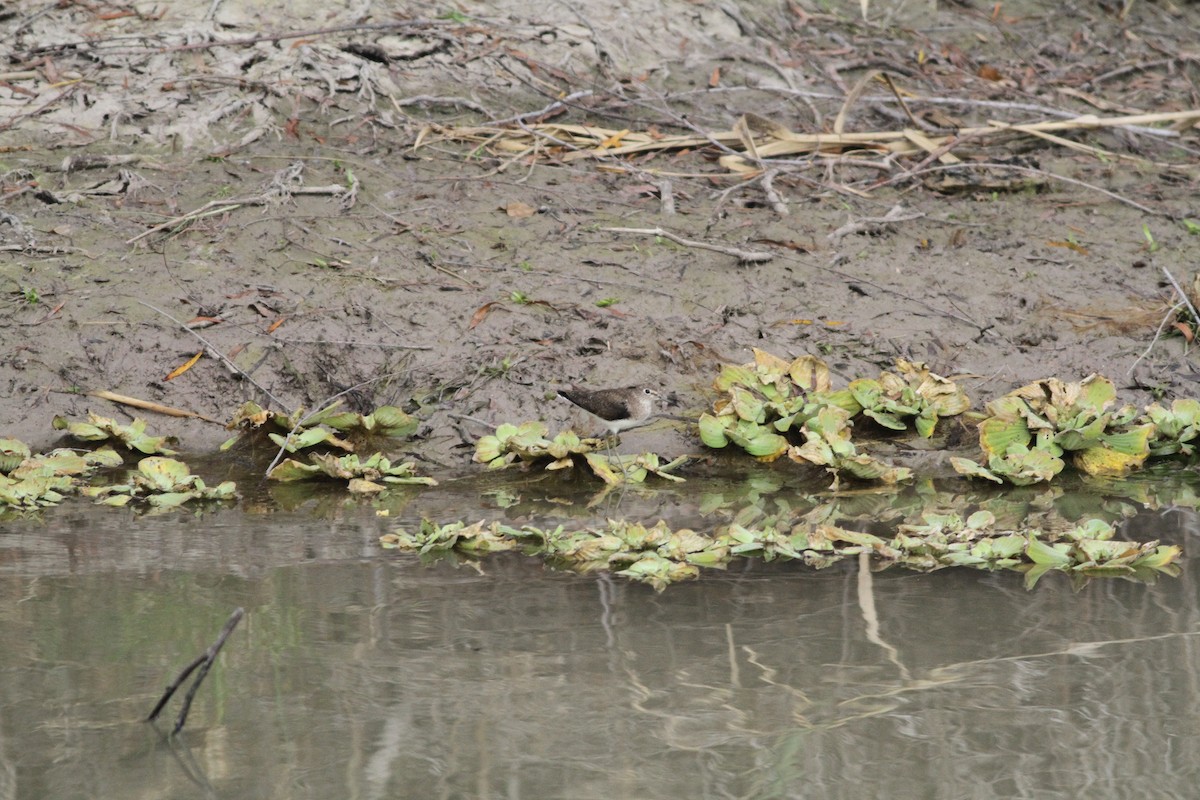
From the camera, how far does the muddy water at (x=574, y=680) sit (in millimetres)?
2115

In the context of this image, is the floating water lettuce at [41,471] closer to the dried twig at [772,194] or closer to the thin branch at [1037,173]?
the dried twig at [772,194]

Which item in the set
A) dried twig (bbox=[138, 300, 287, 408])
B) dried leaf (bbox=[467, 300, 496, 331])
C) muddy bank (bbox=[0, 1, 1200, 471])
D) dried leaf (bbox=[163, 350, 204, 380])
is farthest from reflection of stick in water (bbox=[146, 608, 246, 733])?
dried leaf (bbox=[467, 300, 496, 331])

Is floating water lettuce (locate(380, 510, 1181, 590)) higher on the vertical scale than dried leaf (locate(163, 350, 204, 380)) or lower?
higher

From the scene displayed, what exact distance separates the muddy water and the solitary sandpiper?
112cm

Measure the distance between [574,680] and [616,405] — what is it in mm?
1864

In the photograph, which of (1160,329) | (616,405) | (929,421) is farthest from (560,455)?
(1160,329)

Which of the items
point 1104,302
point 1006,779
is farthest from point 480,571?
point 1104,302

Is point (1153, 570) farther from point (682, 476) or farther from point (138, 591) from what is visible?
point (138, 591)

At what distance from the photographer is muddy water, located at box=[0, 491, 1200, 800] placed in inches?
83.3

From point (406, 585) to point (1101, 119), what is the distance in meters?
4.54

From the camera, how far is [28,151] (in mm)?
5512

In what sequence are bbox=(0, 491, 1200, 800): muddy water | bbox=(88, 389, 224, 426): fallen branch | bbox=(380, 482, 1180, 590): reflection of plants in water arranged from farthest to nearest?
bbox=(88, 389, 224, 426): fallen branch → bbox=(380, 482, 1180, 590): reflection of plants in water → bbox=(0, 491, 1200, 800): muddy water

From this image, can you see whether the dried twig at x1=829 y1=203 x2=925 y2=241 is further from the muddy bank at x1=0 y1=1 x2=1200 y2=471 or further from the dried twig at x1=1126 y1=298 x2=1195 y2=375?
the dried twig at x1=1126 y1=298 x2=1195 y2=375

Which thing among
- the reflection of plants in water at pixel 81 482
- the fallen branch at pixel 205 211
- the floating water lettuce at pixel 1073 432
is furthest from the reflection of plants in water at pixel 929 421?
the fallen branch at pixel 205 211
